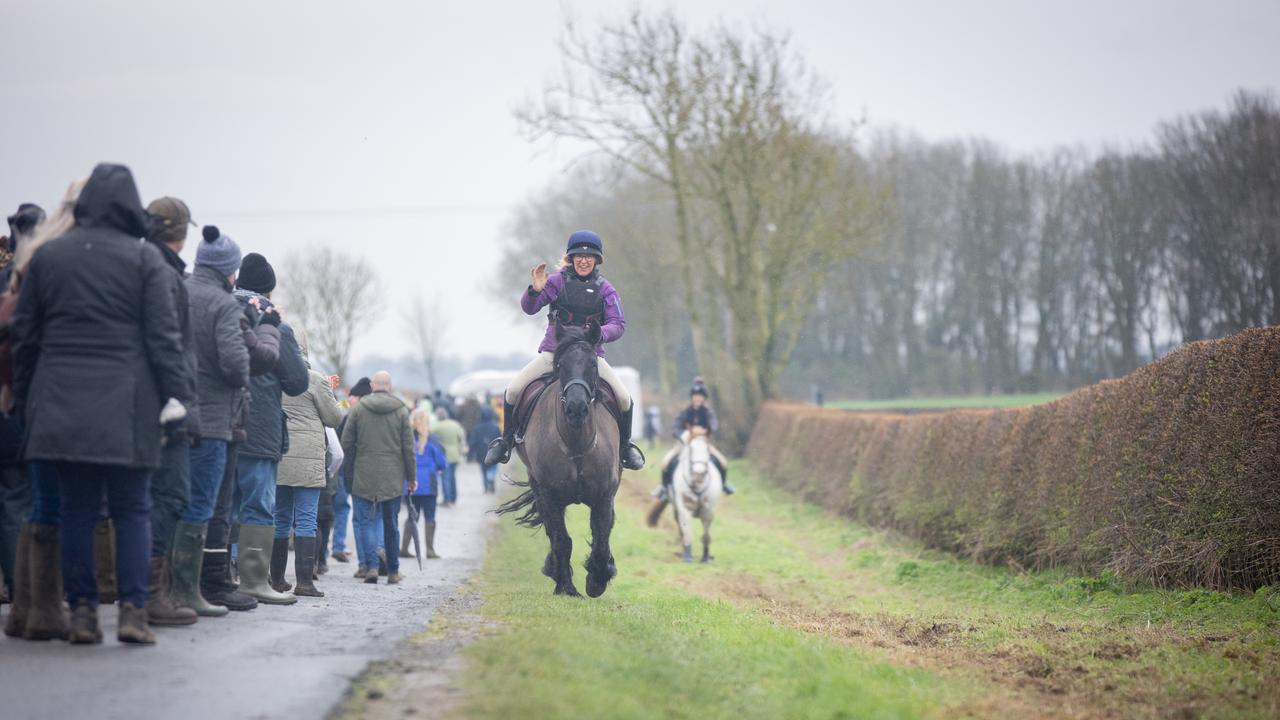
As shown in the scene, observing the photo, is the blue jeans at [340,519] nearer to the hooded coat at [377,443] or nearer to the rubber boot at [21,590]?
the hooded coat at [377,443]

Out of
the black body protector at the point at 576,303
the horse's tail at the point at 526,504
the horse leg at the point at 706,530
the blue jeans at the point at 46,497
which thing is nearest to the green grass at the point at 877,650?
the horse's tail at the point at 526,504

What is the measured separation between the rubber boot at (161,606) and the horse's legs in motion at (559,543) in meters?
3.79

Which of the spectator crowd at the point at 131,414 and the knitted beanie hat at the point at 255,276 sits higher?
the knitted beanie hat at the point at 255,276

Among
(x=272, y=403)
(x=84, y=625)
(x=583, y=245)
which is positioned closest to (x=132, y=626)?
(x=84, y=625)

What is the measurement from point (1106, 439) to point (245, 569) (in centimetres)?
825

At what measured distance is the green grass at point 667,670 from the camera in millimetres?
5938

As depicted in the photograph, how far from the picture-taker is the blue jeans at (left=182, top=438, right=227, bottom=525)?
319 inches

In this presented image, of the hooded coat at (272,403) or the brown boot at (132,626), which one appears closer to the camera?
the brown boot at (132,626)

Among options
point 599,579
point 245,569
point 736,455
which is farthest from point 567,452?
point 736,455

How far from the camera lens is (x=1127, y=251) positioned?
179ft

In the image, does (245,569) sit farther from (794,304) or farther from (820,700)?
(794,304)

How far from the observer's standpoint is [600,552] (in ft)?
36.1

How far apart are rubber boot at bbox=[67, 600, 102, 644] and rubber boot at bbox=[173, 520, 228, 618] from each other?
3.66 ft

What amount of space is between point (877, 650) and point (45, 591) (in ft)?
16.8
